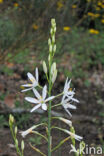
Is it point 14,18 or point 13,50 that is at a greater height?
point 14,18

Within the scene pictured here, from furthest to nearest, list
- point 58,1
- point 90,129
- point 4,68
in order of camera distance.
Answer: point 4,68
point 58,1
point 90,129

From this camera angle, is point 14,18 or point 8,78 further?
point 8,78

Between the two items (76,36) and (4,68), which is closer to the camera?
(4,68)

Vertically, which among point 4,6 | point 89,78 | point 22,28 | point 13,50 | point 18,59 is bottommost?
point 89,78

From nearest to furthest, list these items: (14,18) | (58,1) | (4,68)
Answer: (58,1) → (14,18) → (4,68)

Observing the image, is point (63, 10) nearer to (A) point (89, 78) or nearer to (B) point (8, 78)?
(B) point (8, 78)

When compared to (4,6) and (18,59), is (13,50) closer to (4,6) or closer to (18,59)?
(4,6)

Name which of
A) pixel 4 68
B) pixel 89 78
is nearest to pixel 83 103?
pixel 89 78

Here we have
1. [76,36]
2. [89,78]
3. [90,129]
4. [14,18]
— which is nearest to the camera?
[90,129]

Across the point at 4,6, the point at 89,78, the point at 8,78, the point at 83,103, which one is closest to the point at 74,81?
the point at 89,78
